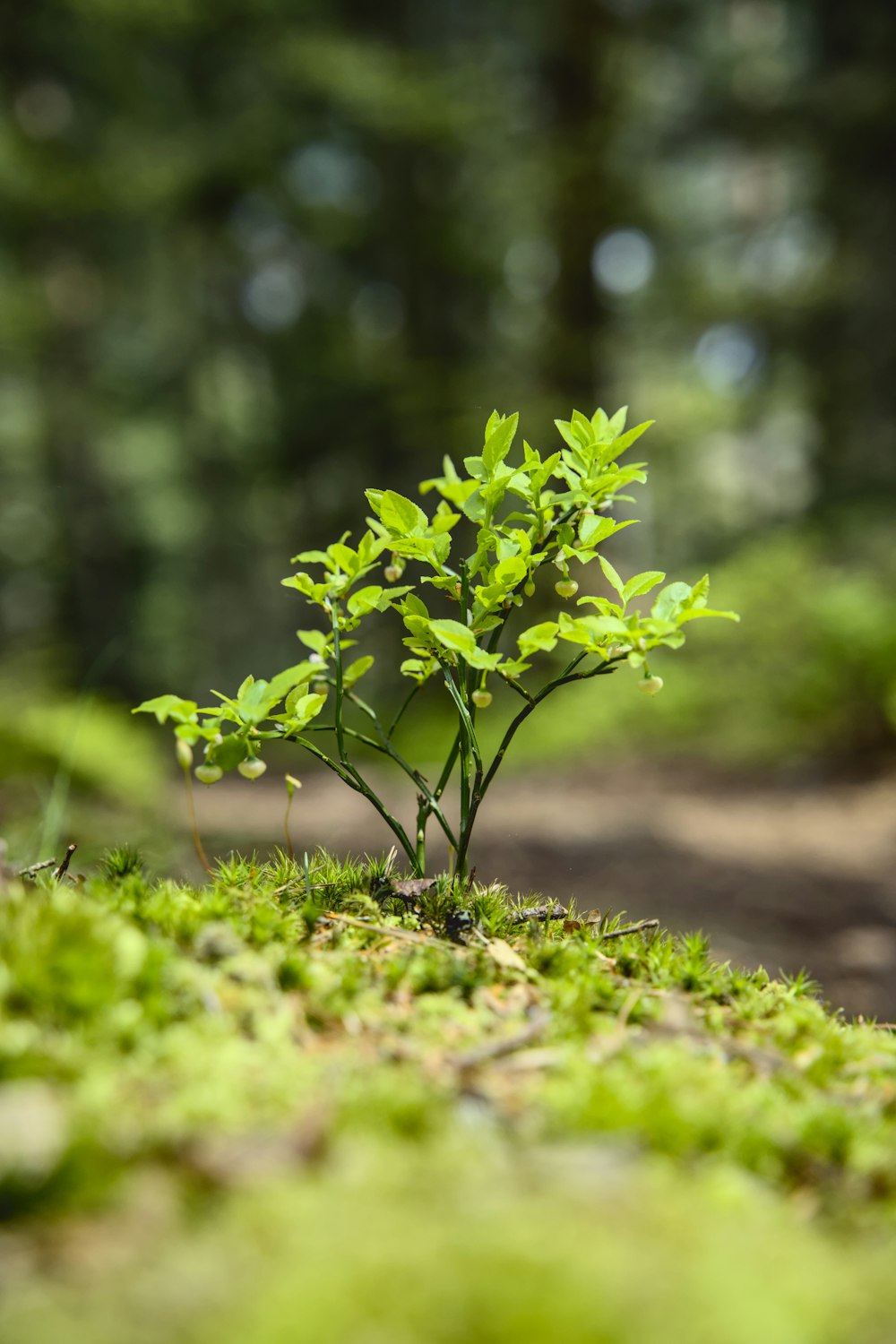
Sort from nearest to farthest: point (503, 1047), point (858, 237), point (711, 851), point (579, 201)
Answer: point (503, 1047)
point (711, 851)
point (579, 201)
point (858, 237)

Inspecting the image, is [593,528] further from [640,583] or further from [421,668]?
[421,668]

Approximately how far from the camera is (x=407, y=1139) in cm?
89

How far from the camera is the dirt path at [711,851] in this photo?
157 inches

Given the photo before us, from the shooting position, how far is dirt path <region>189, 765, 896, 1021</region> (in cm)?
398

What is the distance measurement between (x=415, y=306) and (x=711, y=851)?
9304 mm

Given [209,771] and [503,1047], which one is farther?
[209,771]

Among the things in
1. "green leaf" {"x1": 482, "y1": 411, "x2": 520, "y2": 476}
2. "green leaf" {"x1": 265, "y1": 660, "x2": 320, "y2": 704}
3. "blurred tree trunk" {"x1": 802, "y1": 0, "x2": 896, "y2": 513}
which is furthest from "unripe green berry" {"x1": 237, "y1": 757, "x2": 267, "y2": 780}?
"blurred tree trunk" {"x1": 802, "y1": 0, "x2": 896, "y2": 513}

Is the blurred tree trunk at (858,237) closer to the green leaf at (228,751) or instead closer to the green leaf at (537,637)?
the green leaf at (537,637)

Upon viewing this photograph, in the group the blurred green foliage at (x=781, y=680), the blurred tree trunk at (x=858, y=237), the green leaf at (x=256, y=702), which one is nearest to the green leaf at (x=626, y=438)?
the green leaf at (x=256, y=702)

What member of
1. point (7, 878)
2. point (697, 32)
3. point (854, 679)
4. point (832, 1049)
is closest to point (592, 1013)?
point (832, 1049)

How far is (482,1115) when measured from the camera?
3.18ft

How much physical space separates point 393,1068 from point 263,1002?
23cm

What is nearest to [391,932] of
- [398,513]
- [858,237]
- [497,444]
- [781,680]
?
[398,513]

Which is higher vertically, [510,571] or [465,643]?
[510,571]
